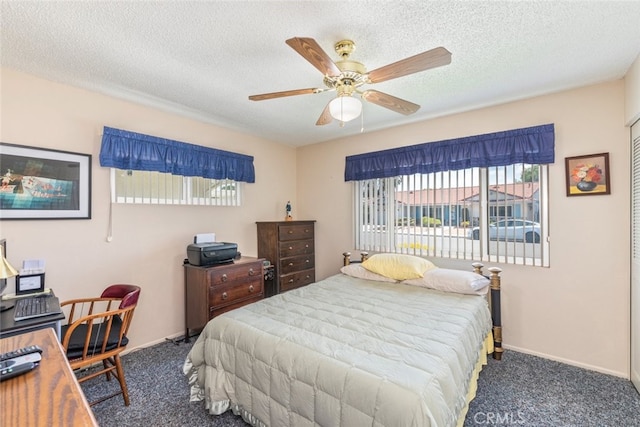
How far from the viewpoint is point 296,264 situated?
4.11 meters

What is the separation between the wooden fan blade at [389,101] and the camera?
1.99 m

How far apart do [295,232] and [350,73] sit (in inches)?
102

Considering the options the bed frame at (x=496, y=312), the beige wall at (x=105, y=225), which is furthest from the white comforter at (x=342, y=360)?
the beige wall at (x=105, y=225)

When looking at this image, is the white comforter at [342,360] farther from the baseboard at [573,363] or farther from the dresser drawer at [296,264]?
the dresser drawer at [296,264]

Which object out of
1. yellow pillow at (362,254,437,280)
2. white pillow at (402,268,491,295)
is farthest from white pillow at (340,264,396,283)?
white pillow at (402,268,491,295)

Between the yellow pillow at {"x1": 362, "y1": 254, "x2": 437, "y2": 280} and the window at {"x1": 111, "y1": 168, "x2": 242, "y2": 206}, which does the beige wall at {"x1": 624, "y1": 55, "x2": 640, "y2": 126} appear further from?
the window at {"x1": 111, "y1": 168, "x2": 242, "y2": 206}

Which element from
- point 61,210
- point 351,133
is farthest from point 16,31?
point 351,133

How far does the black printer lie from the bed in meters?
1.04

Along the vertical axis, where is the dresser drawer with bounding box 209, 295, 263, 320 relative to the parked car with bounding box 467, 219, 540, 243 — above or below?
below

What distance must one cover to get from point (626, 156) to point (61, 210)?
4865 millimetres

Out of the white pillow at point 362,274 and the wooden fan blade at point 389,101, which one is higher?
the wooden fan blade at point 389,101

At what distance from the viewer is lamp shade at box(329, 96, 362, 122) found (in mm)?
1896

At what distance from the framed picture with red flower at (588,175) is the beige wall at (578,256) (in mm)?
51

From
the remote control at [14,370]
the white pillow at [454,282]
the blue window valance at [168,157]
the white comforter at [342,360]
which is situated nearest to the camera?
the remote control at [14,370]
